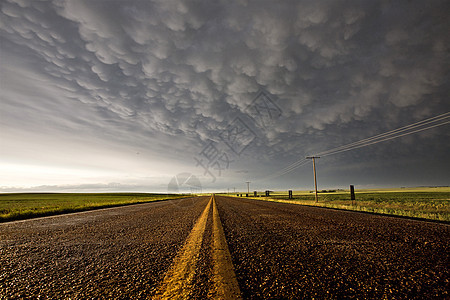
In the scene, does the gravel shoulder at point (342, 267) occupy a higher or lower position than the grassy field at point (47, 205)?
higher

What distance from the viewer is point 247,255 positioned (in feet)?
9.00

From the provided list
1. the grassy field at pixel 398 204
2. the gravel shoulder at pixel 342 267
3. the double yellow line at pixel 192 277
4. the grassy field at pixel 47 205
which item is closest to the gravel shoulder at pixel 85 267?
the double yellow line at pixel 192 277

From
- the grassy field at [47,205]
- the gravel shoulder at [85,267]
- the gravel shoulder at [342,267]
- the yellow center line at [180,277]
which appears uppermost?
the gravel shoulder at [342,267]

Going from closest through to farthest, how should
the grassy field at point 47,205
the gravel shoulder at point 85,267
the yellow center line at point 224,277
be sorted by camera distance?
1. the yellow center line at point 224,277
2. the gravel shoulder at point 85,267
3. the grassy field at point 47,205

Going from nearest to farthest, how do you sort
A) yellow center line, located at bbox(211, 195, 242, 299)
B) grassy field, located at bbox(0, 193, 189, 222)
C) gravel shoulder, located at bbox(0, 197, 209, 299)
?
yellow center line, located at bbox(211, 195, 242, 299)
gravel shoulder, located at bbox(0, 197, 209, 299)
grassy field, located at bbox(0, 193, 189, 222)

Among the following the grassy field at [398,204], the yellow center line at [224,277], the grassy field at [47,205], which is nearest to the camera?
the yellow center line at [224,277]

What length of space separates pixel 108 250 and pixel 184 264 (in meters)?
1.62

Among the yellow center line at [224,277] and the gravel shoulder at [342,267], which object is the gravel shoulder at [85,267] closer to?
the yellow center line at [224,277]

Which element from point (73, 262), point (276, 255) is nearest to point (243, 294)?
point (276, 255)

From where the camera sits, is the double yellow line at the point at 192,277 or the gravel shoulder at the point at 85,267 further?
the gravel shoulder at the point at 85,267

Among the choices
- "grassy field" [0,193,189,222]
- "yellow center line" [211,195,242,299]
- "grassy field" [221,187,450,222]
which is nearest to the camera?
"yellow center line" [211,195,242,299]

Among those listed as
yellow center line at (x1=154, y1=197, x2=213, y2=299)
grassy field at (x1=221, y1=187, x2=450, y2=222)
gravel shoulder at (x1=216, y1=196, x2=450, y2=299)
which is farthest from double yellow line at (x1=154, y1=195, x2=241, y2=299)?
grassy field at (x1=221, y1=187, x2=450, y2=222)

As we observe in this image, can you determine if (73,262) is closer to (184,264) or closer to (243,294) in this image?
(184,264)

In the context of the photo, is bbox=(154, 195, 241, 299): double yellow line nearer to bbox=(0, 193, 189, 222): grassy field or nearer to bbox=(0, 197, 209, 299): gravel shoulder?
bbox=(0, 197, 209, 299): gravel shoulder
